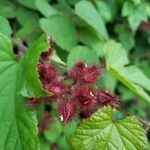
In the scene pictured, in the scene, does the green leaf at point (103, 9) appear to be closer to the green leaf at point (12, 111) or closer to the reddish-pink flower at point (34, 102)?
the green leaf at point (12, 111)

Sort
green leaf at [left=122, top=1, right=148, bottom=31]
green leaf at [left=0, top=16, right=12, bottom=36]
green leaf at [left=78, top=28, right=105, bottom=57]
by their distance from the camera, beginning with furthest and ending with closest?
green leaf at [left=122, top=1, right=148, bottom=31] < green leaf at [left=78, top=28, right=105, bottom=57] < green leaf at [left=0, top=16, right=12, bottom=36]

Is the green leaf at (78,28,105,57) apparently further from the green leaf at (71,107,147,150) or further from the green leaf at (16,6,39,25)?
the green leaf at (71,107,147,150)

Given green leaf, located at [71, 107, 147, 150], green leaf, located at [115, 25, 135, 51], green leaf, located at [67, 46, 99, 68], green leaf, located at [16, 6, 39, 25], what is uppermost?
green leaf, located at [16, 6, 39, 25]

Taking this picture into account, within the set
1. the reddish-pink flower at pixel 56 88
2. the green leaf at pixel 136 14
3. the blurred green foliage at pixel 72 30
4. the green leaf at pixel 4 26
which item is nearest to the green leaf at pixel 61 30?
the blurred green foliage at pixel 72 30

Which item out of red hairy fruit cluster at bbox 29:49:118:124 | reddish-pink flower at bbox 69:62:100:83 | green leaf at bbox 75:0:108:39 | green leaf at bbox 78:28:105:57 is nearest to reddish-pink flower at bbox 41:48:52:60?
red hairy fruit cluster at bbox 29:49:118:124

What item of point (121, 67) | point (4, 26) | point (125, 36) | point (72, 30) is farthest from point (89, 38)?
point (4, 26)

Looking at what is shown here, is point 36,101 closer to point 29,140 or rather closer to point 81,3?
point 29,140

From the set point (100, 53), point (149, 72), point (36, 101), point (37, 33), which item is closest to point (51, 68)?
point (36, 101)
